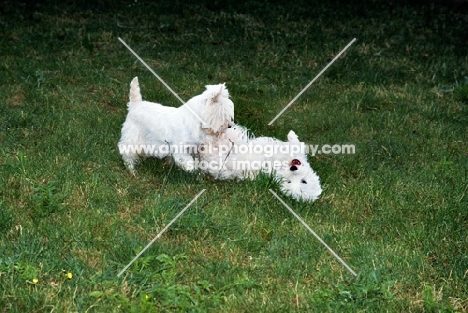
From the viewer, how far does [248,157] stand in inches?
223

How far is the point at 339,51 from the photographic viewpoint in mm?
10438

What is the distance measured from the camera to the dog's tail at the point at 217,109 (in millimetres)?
5371

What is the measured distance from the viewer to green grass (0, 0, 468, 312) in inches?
163

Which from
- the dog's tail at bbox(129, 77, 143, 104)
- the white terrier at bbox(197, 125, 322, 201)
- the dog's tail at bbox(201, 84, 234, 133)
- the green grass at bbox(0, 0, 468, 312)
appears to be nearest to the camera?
the green grass at bbox(0, 0, 468, 312)

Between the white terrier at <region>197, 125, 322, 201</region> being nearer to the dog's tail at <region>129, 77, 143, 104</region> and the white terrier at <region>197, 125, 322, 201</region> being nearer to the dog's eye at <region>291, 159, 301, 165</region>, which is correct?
the dog's eye at <region>291, 159, 301, 165</region>

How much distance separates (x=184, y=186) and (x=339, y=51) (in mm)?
5629

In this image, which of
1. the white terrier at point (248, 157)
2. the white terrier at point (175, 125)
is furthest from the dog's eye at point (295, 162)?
the white terrier at point (175, 125)

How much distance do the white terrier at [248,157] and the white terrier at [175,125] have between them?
13 centimetres

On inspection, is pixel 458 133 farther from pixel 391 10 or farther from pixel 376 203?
pixel 391 10

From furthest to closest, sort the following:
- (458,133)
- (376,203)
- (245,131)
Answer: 1. (458,133)
2. (245,131)
3. (376,203)

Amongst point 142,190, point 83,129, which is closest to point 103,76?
point 83,129

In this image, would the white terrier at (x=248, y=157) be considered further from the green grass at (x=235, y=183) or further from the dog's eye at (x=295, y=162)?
the green grass at (x=235, y=183)

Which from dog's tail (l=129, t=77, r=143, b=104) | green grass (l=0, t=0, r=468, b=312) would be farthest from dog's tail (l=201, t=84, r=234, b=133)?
dog's tail (l=129, t=77, r=143, b=104)

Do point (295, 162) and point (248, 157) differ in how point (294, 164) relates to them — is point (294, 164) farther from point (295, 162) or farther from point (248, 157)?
point (248, 157)
